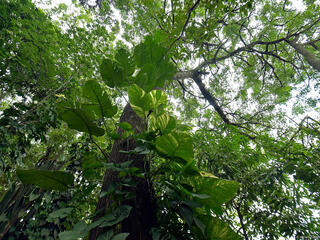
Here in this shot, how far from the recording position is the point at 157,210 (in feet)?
2.74

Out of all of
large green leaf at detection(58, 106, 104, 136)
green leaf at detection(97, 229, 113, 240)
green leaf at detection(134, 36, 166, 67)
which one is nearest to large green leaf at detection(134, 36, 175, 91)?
green leaf at detection(134, 36, 166, 67)

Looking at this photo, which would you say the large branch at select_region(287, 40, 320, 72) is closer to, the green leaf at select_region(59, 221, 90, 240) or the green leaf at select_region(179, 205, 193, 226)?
the green leaf at select_region(179, 205, 193, 226)

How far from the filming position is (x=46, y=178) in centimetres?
81

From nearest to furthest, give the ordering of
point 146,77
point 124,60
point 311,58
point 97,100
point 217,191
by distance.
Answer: point 217,191
point 97,100
point 146,77
point 124,60
point 311,58

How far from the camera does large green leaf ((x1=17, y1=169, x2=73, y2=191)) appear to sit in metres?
0.75

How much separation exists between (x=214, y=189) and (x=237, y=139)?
1.68 m

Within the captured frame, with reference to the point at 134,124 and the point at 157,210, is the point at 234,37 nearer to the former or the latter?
the point at 134,124

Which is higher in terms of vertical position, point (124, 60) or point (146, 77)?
point (124, 60)

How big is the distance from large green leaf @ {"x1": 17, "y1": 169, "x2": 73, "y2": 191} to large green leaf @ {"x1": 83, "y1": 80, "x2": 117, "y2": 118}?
1.54 feet

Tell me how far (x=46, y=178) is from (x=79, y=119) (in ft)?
1.18

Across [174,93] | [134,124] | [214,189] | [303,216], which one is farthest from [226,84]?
[214,189]

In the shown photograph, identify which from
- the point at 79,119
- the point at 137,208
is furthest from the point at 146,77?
the point at 137,208

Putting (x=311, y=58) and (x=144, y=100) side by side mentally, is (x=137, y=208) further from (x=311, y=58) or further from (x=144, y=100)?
(x=311, y=58)

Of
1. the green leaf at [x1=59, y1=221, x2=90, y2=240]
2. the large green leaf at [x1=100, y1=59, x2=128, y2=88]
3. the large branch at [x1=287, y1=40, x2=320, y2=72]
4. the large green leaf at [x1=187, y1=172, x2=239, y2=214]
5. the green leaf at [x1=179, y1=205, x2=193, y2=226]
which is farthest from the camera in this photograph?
the large branch at [x1=287, y1=40, x2=320, y2=72]
